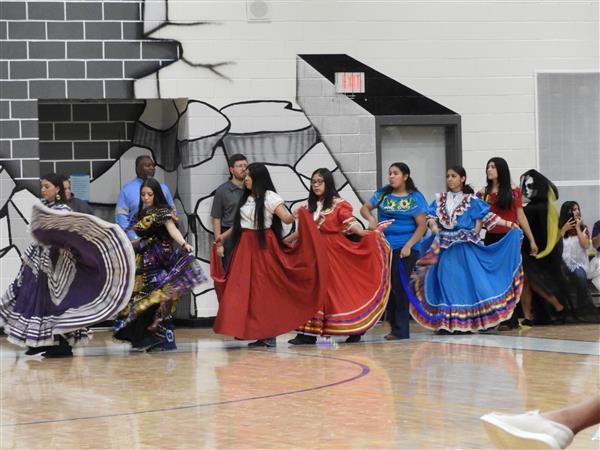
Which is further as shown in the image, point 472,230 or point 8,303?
point 472,230

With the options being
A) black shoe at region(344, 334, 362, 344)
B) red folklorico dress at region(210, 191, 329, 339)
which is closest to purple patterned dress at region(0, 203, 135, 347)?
red folklorico dress at region(210, 191, 329, 339)

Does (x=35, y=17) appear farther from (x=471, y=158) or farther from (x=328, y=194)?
(x=471, y=158)

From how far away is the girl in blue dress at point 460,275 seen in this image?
39.7 ft

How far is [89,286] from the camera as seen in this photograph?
35.0 ft

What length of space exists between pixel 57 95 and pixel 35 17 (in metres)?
0.86

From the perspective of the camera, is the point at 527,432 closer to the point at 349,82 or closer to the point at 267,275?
the point at 267,275

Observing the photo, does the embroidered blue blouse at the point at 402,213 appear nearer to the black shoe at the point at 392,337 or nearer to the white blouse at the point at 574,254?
the black shoe at the point at 392,337

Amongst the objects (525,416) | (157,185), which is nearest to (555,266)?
(157,185)

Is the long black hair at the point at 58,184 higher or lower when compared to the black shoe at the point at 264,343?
higher

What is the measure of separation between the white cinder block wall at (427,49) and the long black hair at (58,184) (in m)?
2.99

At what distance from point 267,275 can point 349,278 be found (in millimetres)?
873

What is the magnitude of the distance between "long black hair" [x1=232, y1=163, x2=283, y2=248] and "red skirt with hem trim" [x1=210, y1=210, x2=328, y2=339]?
0.10 meters

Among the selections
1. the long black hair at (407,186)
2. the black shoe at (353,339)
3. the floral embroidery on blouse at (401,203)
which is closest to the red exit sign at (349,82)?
the long black hair at (407,186)

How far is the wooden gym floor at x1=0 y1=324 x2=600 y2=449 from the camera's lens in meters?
6.22
